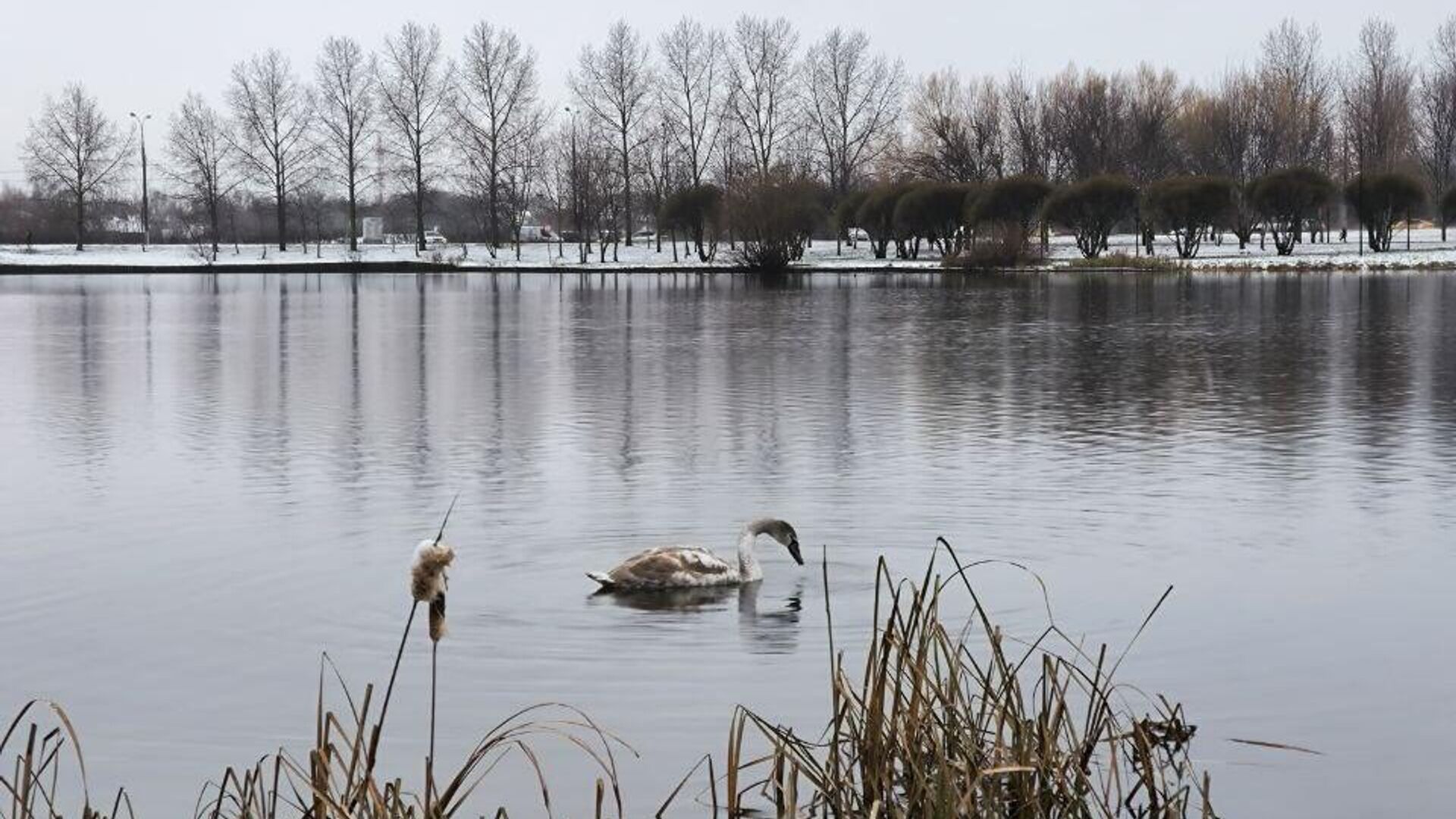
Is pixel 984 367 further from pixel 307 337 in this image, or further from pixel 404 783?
pixel 404 783

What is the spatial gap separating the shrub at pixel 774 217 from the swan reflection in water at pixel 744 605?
61.5 meters

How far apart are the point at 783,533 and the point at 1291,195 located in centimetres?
6677

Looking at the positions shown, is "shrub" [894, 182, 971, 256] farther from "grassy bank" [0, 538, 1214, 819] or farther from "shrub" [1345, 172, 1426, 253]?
"grassy bank" [0, 538, 1214, 819]

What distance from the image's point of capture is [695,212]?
82375 mm

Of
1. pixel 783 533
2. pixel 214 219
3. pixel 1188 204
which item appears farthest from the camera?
pixel 214 219

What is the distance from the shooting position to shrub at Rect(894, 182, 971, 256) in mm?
78812

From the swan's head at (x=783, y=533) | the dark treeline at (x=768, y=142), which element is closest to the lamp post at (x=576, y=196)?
the dark treeline at (x=768, y=142)

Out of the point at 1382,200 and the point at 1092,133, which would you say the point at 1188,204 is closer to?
the point at 1382,200

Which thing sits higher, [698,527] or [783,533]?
[783,533]

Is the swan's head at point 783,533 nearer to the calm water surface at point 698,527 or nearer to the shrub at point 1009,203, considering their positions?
the calm water surface at point 698,527

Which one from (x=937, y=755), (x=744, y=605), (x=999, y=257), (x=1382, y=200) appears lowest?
(x=744, y=605)

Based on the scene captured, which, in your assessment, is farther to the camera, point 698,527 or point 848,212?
point 848,212

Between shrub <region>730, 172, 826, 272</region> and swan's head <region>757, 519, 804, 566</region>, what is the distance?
6111 cm

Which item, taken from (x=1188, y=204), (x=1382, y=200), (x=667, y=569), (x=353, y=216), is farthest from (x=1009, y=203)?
(x=667, y=569)
